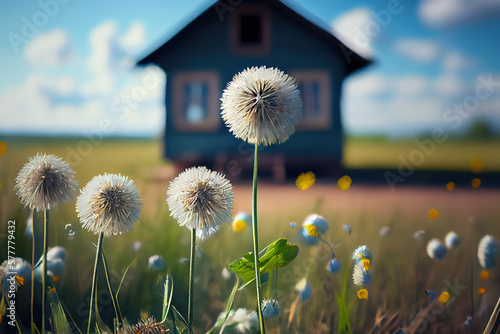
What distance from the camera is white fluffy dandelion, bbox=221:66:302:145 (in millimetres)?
693

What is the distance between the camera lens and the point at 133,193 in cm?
78

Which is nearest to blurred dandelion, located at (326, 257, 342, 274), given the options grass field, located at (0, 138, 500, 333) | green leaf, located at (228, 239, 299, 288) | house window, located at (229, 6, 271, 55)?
grass field, located at (0, 138, 500, 333)

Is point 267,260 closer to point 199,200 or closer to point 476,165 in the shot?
point 199,200

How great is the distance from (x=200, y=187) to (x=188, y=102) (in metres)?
1.42

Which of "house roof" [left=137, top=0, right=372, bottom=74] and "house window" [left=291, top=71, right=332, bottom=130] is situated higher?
"house roof" [left=137, top=0, right=372, bottom=74]

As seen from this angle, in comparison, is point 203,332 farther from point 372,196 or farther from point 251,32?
point 251,32

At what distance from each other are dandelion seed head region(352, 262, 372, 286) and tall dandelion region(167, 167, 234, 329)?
336 mm

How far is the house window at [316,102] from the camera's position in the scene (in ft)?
6.70

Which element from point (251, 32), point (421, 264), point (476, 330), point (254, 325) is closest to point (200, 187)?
point (254, 325)

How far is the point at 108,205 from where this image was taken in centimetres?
76

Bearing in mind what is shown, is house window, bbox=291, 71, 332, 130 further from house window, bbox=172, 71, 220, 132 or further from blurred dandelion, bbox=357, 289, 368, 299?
blurred dandelion, bbox=357, 289, 368, 299

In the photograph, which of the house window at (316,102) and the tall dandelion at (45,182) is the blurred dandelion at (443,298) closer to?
the tall dandelion at (45,182)

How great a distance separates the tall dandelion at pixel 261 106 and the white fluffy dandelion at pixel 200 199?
0.08 meters

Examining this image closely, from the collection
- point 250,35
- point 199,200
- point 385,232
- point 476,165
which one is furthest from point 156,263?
point 250,35
